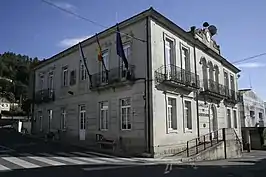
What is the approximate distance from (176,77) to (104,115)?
556cm

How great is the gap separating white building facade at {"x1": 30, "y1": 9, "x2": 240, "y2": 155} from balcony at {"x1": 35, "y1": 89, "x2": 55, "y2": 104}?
4.2 inches

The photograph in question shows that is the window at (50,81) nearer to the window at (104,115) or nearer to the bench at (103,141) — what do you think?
the window at (104,115)

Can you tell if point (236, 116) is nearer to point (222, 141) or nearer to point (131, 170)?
point (222, 141)

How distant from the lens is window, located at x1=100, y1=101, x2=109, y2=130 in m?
19.6

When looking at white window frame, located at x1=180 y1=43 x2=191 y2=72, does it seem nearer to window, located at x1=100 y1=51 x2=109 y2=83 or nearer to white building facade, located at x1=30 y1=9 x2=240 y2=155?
white building facade, located at x1=30 y1=9 x2=240 y2=155

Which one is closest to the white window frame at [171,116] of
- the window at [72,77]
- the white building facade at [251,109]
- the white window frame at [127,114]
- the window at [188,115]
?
the window at [188,115]

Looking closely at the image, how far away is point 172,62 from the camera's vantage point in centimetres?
1939

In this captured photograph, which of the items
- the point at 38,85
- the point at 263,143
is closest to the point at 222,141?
the point at 263,143

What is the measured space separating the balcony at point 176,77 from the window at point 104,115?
14.7 feet

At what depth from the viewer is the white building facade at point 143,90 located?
17109mm

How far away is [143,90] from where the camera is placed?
17000 millimetres

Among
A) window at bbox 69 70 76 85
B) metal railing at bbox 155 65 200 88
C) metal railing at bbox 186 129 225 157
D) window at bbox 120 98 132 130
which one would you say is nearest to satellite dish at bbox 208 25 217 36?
metal railing at bbox 155 65 200 88

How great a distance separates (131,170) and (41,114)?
19546 mm

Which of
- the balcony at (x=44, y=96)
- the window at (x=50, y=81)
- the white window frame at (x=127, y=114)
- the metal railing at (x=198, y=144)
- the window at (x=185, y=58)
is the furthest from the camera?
the window at (x=50, y=81)
